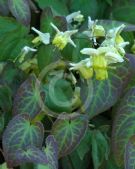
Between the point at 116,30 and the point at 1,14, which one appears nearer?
the point at 116,30

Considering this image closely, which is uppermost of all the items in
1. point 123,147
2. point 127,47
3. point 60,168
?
point 127,47

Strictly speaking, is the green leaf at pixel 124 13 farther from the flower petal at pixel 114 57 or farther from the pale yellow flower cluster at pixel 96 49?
the flower petal at pixel 114 57

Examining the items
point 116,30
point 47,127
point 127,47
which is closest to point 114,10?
point 127,47

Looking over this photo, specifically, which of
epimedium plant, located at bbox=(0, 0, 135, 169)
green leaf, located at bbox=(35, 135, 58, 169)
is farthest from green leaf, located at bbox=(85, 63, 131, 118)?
green leaf, located at bbox=(35, 135, 58, 169)

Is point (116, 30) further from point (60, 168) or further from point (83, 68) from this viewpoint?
point (60, 168)

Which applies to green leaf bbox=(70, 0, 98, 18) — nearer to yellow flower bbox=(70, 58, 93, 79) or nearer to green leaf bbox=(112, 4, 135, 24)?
green leaf bbox=(112, 4, 135, 24)

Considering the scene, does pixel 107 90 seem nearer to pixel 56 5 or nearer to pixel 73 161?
pixel 73 161

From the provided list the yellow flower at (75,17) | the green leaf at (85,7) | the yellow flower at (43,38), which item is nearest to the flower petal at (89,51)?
the yellow flower at (43,38)
